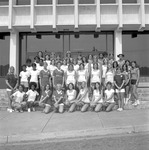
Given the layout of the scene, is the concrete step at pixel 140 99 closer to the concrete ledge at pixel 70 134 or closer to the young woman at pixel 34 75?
the young woman at pixel 34 75

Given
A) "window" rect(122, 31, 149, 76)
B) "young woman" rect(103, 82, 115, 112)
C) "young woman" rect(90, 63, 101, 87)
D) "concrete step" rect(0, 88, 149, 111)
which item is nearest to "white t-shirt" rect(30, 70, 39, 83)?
"concrete step" rect(0, 88, 149, 111)

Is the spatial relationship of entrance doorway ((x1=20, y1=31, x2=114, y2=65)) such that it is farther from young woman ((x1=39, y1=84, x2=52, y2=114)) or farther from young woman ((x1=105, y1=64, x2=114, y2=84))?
young woman ((x1=39, y1=84, x2=52, y2=114))

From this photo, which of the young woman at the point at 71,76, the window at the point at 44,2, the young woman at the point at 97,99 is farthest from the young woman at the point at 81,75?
the window at the point at 44,2

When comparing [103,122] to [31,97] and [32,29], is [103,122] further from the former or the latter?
[32,29]

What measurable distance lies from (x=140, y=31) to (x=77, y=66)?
753 centimetres

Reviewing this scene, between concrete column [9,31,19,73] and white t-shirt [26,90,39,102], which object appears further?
concrete column [9,31,19,73]

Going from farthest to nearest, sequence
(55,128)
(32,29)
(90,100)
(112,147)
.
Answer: (32,29) → (90,100) → (55,128) → (112,147)

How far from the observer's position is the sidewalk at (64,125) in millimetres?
6285

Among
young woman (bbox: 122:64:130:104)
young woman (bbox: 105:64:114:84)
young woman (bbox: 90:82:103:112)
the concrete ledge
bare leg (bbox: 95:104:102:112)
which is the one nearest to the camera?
the concrete ledge

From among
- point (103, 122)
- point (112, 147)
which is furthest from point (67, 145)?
point (103, 122)

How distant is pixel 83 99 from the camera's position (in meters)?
9.93

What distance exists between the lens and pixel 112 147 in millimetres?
5203

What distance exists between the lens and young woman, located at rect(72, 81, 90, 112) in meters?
9.73

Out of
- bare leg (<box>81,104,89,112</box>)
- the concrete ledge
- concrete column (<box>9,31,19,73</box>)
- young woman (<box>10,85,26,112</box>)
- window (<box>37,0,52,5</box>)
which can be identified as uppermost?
window (<box>37,0,52,5</box>)
